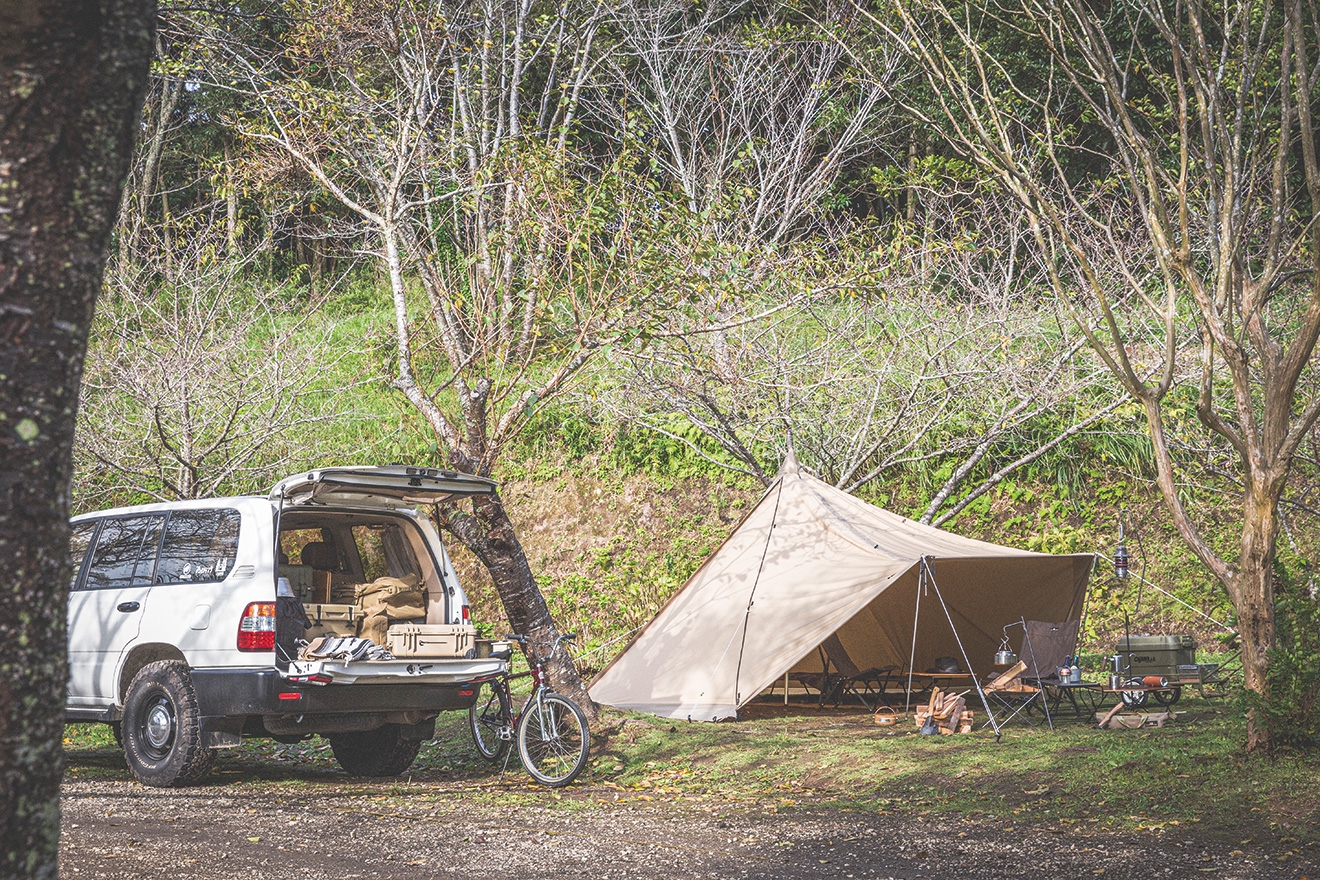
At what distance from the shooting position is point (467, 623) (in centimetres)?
752

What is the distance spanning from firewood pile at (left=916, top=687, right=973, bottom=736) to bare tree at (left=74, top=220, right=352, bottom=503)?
714cm

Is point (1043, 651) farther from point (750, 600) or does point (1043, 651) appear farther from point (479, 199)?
point (479, 199)

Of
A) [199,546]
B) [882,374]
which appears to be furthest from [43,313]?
[882,374]

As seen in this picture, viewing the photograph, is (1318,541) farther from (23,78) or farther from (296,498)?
(23,78)

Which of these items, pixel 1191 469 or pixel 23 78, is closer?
pixel 23 78

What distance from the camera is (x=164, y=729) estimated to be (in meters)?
6.83

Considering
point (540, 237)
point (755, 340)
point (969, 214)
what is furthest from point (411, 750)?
point (969, 214)

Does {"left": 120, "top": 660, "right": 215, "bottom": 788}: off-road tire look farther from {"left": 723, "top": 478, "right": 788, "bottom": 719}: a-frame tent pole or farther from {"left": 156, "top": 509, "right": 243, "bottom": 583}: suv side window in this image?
{"left": 723, "top": 478, "right": 788, "bottom": 719}: a-frame tent pole

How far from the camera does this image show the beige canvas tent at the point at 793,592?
9.04m

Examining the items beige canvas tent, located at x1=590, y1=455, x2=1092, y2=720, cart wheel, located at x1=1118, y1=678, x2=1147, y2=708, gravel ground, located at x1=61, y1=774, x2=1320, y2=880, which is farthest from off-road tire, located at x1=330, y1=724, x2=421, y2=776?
cart wheel, located at x1=1118, y1=678, x2=1147, y2=708

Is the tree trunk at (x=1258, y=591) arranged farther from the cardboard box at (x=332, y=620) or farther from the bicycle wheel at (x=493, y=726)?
the cardboard box at (x=332, y=620)

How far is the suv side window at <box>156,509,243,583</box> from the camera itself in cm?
680

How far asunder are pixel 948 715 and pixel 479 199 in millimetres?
5864

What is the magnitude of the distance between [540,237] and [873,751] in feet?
15.5
